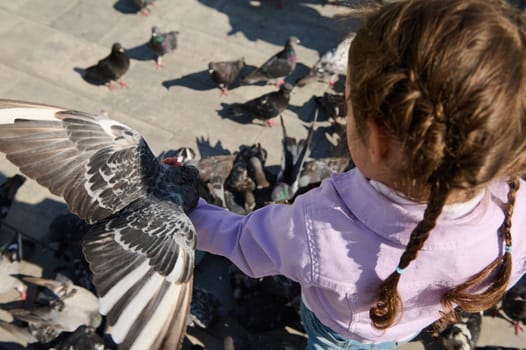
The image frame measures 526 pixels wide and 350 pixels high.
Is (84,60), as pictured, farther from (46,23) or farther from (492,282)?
(492,282)

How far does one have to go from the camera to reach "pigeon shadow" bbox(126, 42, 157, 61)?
6605 millimetres

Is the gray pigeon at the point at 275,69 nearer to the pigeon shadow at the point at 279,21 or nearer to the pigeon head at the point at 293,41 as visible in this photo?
the pigeon head at the point at 293,41

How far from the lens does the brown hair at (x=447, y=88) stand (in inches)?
40.1

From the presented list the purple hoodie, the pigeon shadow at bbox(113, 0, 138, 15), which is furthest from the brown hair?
the pigeon shadow at bbox(113, 0, 138, 15)

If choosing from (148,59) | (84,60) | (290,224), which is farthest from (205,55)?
(290,224)

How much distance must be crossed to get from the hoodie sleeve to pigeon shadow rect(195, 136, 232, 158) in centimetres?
348

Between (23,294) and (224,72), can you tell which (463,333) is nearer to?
(23,294)

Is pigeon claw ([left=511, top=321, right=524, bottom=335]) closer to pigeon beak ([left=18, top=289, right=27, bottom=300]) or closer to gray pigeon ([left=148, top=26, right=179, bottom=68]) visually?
pigeon beak ([left=18, top=289, right=27, bottom=300])

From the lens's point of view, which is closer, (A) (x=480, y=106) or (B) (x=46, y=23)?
(A) (x=480, y=106)

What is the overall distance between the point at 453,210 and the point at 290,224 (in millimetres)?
530

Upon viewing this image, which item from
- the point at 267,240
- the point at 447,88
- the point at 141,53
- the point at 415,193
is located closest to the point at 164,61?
the point at 141,53

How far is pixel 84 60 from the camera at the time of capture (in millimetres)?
6457

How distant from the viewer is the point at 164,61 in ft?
21.5

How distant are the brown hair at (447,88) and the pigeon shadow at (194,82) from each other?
527 centimetres
